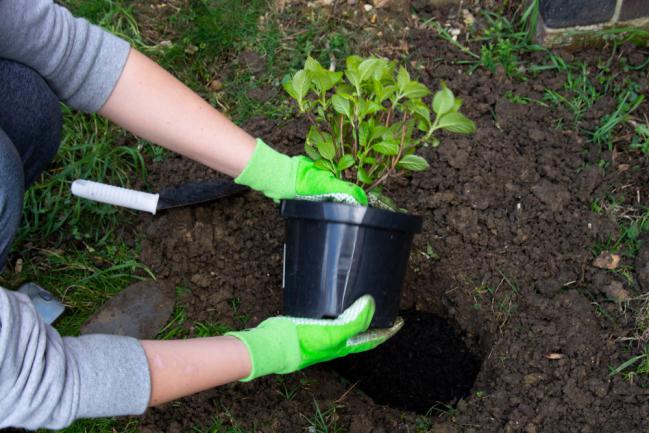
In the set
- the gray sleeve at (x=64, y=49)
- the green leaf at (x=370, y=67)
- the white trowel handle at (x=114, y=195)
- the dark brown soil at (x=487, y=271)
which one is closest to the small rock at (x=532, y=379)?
the dark brown soil at (x=487, y=271)

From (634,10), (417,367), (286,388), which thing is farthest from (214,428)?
(634,10)

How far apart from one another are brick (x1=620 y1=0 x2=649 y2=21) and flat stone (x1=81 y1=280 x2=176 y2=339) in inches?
61.4

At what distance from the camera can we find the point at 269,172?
5.38 ft

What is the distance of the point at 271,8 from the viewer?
7.49ft

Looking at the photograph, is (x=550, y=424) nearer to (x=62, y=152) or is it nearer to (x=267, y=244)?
(x=267, y=244)

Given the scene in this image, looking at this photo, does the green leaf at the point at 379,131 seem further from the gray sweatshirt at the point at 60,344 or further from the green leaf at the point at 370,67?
the gray sweatshirt at the point at 60,344

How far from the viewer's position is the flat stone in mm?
1931

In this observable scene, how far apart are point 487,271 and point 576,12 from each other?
839mm

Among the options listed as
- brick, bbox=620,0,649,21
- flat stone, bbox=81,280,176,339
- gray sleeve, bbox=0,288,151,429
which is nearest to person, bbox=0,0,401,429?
gray sleeve, bbox=0,288,151,429

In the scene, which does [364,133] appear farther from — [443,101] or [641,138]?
[641,138]

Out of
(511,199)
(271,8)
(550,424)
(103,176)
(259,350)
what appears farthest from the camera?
(271,8)

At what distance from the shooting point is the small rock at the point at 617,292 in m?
1.78

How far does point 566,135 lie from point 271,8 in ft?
3.42

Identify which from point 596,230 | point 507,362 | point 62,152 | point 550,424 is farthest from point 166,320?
point 596,230
